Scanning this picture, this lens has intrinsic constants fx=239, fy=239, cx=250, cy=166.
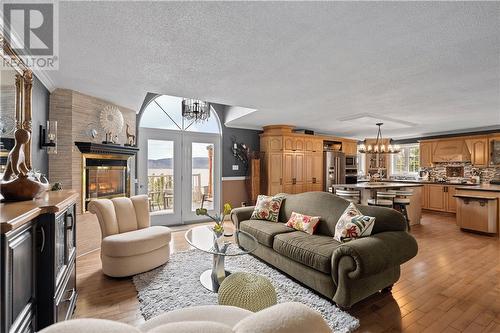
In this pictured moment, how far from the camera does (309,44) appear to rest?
212 cm

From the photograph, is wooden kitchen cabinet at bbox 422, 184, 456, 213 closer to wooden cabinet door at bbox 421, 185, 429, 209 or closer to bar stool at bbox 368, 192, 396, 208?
wooden cabinet door at bbox 421, 185, 429, 209

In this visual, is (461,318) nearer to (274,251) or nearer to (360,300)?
(360,300)

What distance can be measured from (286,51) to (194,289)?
259cm

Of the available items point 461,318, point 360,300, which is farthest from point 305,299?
point 461,318

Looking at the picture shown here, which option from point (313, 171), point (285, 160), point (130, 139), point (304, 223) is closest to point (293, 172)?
point (285, 160)

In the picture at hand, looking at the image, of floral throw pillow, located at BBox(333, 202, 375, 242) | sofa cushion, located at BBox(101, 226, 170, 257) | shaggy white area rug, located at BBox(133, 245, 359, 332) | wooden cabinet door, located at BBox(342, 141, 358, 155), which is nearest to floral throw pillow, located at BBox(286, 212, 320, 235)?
floral throw pillow, located at BBox(333, 202, 375, 242)

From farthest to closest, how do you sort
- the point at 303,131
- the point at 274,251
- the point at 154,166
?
the point at 303,131, the point at 154,166, the point at 274,251

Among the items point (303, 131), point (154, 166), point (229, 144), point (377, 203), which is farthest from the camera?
point (303, 131)

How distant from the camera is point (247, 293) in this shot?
1.95 meters

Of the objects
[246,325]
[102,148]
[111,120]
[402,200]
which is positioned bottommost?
[402,200]

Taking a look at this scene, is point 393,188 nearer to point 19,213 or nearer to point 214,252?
point 214,252

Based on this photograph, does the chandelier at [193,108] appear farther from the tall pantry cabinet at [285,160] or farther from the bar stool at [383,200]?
the bar stool at [383,200]

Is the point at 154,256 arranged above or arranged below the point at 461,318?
above

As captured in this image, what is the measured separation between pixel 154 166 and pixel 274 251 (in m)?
3.35
